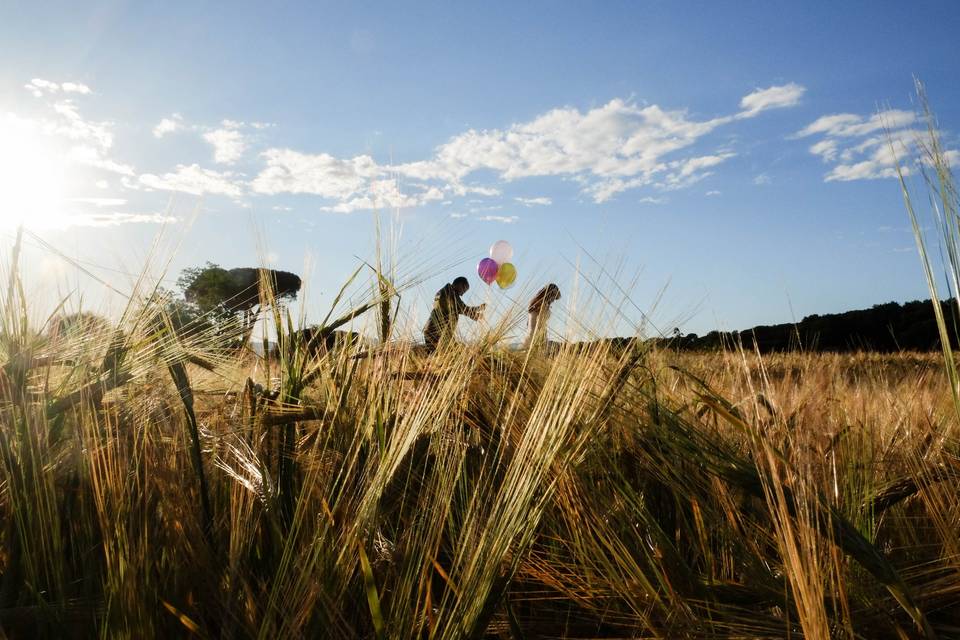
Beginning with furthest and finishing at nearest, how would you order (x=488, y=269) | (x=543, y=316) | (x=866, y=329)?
(x=866, y=329)
(x=488, y=269)
(x=543, y=316)

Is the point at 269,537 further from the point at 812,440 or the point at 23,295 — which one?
the point at 812,440

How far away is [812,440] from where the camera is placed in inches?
64.2

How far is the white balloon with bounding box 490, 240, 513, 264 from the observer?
8289mm

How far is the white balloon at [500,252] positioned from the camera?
27.2 ft

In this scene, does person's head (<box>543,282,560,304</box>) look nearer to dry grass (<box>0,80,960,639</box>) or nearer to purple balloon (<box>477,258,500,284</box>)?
dry grass (<box>0,80,960,639</box>)

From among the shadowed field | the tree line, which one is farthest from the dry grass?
the tree line

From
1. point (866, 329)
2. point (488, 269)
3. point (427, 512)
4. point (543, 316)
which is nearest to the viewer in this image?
point (427, 512)

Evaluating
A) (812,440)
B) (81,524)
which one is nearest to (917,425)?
(812,440)

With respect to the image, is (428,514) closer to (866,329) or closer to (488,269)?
(488,269)

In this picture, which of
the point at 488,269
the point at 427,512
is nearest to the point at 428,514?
the point at 427,512

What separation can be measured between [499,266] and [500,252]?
188 millimetres

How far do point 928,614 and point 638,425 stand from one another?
0.53 meters

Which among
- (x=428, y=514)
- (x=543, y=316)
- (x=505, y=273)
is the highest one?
(x=505, y=273)

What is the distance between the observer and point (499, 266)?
8289 mm
